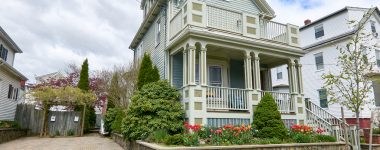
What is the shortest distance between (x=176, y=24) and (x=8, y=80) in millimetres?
14134

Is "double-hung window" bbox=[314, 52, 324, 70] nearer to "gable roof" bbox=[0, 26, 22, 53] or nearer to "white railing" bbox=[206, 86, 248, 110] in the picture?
"white railing" bbox=[206, 86, 248, 110]

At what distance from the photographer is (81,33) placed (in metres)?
27.0

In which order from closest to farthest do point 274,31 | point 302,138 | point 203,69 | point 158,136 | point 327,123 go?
1. point 158,136
2. point 302,138
3. point 203,69
4. point 327,123
5. point 274,31

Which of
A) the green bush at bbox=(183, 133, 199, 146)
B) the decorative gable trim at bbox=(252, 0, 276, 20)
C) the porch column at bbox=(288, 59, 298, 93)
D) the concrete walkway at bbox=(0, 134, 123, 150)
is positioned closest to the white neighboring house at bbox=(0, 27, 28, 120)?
the concrete walkway at bbox=(0, 134, 123, 150)

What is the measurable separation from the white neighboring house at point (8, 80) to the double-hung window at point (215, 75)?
1210cm

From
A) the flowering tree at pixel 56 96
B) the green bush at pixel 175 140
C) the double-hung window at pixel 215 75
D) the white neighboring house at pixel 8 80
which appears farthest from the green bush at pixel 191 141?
the white neighboring house at pixel 8 80

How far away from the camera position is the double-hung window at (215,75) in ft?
42.4

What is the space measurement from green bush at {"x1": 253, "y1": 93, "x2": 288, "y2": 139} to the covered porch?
0.64 metres

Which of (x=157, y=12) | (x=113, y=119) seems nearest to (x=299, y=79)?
(x=157, y=12)

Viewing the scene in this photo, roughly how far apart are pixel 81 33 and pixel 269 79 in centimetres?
2125

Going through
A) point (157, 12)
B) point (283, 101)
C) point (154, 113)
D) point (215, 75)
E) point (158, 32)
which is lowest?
point (154, 113)

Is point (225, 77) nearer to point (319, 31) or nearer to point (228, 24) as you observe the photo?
point (228, 24)

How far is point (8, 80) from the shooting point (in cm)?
1756

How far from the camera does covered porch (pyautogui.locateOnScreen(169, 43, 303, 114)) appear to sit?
964 centimetres
